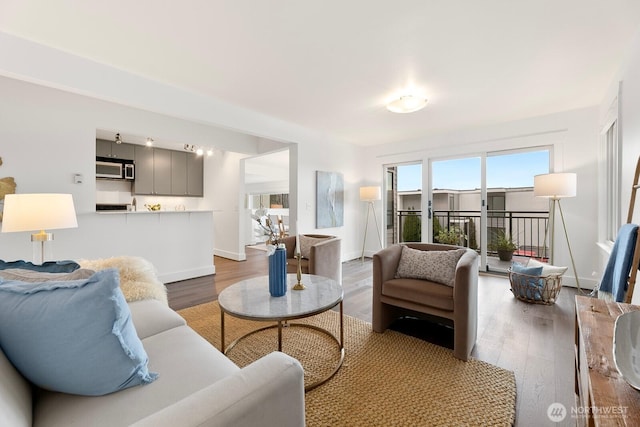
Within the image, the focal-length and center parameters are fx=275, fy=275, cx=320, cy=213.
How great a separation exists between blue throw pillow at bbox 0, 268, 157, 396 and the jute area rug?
969 mm

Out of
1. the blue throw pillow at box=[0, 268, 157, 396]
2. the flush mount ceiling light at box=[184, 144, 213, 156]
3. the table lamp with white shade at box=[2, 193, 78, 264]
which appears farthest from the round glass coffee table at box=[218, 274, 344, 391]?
the flush mount ceiling light at box=[184, 144, 213, 156]

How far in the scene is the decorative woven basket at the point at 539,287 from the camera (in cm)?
290

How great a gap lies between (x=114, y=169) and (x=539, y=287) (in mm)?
6697

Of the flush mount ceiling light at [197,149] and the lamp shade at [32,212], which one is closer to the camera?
the lamp shade at [32,212]

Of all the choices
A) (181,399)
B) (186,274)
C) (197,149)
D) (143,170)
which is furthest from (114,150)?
(181,399)

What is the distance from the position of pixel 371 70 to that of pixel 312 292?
2.10 m

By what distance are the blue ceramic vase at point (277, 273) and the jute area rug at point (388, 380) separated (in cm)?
51

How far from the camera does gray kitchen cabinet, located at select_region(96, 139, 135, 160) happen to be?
4.94 meters

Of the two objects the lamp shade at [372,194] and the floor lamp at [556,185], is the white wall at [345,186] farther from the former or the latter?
the floor lamp at [556,185]

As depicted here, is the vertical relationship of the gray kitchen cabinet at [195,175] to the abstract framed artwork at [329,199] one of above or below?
above

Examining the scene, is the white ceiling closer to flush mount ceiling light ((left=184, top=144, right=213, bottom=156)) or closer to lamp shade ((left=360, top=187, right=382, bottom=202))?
lamp shade ((left=360, top=187, right=382, bottom=202))

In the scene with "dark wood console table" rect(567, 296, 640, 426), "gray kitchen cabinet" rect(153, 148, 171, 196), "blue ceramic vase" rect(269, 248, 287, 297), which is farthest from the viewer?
"gray kitchen cabinet" rect(153, 148, 171, 196)

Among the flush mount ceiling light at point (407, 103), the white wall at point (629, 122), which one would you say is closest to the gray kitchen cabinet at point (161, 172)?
the flush mount ceiling light at point (407, 103)

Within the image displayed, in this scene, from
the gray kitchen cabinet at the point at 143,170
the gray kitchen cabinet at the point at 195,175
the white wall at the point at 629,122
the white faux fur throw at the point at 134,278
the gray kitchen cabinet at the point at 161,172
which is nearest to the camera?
the white faux fur throw at the point at 134,278
